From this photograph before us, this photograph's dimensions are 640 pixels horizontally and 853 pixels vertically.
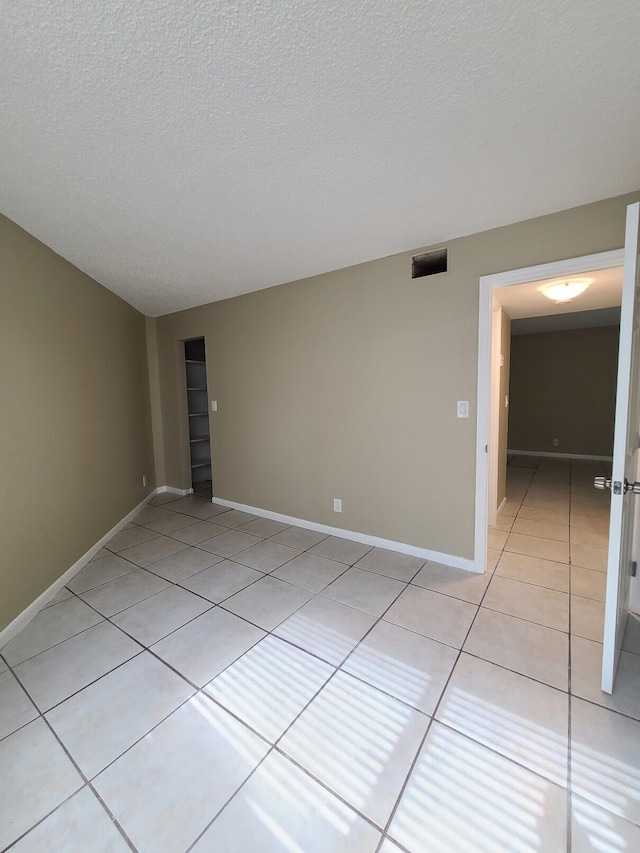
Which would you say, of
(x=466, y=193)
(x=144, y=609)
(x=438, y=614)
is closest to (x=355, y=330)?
(x=466, y=193)

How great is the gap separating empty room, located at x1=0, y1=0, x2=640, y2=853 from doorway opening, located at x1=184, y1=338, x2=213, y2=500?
1.16m

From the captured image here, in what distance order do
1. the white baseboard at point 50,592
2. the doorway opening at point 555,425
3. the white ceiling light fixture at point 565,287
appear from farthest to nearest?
the doorway opening at point 555,425, the white ceiling light fixture at point 565,287, the white baseboard at point 50,592

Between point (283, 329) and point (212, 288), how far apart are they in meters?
0.81

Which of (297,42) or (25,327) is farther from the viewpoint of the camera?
(25,327)

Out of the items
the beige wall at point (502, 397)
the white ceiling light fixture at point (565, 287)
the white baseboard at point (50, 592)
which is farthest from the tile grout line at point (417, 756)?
the white ceiling light fixture at point (565, 287)

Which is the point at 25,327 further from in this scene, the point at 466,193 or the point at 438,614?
the point at 438,614

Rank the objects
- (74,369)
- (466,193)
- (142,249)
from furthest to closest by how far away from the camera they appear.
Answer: (74,369)
(142,249)
(466,193)

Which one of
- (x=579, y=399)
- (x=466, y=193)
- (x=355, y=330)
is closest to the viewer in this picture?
(x=466, y=193)

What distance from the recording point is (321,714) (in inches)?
55.9

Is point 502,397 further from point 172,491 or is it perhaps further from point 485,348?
point 172,491

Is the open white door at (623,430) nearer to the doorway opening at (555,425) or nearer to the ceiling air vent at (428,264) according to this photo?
the doorway opening at (555,425)

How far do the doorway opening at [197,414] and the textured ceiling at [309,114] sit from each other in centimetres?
271

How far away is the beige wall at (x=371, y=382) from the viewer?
2.37 metres

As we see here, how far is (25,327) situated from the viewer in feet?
7.06
